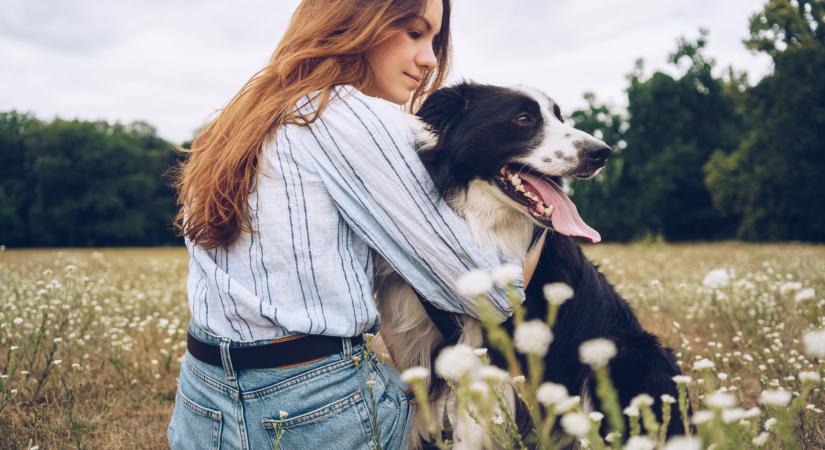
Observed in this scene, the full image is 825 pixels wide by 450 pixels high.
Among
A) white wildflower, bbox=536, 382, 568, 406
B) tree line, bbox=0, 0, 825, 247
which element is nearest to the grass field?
white wildflower, bbox=536, 382, 568, 406

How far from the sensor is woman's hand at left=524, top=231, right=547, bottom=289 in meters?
2.49

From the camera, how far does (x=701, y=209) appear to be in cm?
3559

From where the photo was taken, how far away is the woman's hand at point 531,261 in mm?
A: 2490

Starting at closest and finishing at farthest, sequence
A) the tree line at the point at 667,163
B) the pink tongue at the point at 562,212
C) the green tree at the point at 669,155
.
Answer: the pink tongue at the point at 562,212
the tree line at the point at 667,163
the green tree at the point at 669,155

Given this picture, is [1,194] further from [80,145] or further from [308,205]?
[308,205]

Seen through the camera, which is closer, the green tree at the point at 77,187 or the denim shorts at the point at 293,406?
the denim shorts at the point at 293,406

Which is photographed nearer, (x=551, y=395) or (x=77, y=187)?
(x=551, y=395)

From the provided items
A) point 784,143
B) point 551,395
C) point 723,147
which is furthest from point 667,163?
point 551,395

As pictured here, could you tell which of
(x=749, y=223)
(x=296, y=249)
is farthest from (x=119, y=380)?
(x=749, y=223)

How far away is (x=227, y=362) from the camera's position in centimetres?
198

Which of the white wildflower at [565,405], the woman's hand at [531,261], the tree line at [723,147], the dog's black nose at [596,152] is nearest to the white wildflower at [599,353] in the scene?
the white wildflower at [565,405]

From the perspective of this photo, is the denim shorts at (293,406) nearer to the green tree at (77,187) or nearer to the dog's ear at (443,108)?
the dog's ear at (443,108)

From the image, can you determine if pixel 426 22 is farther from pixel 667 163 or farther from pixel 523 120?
pixel 667 163

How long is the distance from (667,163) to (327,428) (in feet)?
119
